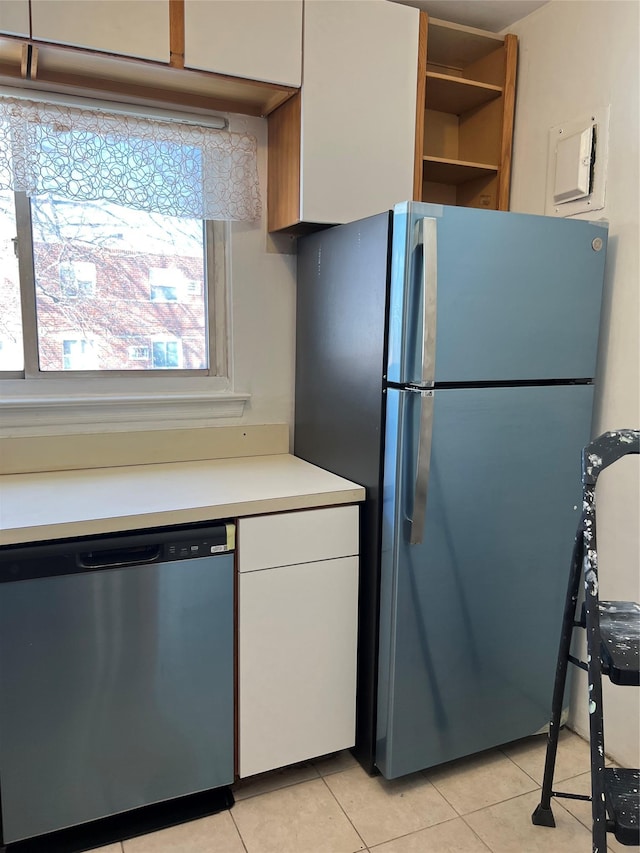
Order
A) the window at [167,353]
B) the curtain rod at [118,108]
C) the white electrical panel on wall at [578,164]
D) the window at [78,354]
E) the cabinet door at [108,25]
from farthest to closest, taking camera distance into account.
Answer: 1. the window at [167,353]
2. the window at [78,354]
3. the white electrical panel on wall at [578,164]
4. the curtain rod at [118,108]
5. the cabinet door at [108,25]

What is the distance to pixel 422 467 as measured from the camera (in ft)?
5.44

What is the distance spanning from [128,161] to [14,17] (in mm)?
448

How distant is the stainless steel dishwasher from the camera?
4.84ft

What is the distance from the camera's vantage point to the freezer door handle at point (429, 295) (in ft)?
5.08

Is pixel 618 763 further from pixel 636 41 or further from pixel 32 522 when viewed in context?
pixel 636 41

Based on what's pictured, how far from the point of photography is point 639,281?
72.5 inches

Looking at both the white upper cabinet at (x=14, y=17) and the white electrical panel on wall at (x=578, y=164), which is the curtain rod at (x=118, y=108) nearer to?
the white upper cabinet at (x=14, y=17)

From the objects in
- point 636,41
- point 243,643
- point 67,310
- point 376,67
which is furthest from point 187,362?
point 636,41

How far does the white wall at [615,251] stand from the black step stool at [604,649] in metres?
0.49

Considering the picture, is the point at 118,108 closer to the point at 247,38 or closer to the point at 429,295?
the point at 247,38

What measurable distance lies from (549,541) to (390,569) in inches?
22.1

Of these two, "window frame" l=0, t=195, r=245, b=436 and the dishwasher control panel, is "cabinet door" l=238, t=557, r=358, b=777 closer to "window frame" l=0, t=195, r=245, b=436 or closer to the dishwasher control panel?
the dishwasher control panel

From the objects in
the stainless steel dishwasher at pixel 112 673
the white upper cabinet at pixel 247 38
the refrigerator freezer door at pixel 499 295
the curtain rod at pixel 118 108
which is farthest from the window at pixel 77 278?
the refrigerator freezer door at pixel 499 295

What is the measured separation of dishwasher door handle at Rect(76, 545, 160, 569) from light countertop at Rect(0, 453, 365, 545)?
2.8 inches
